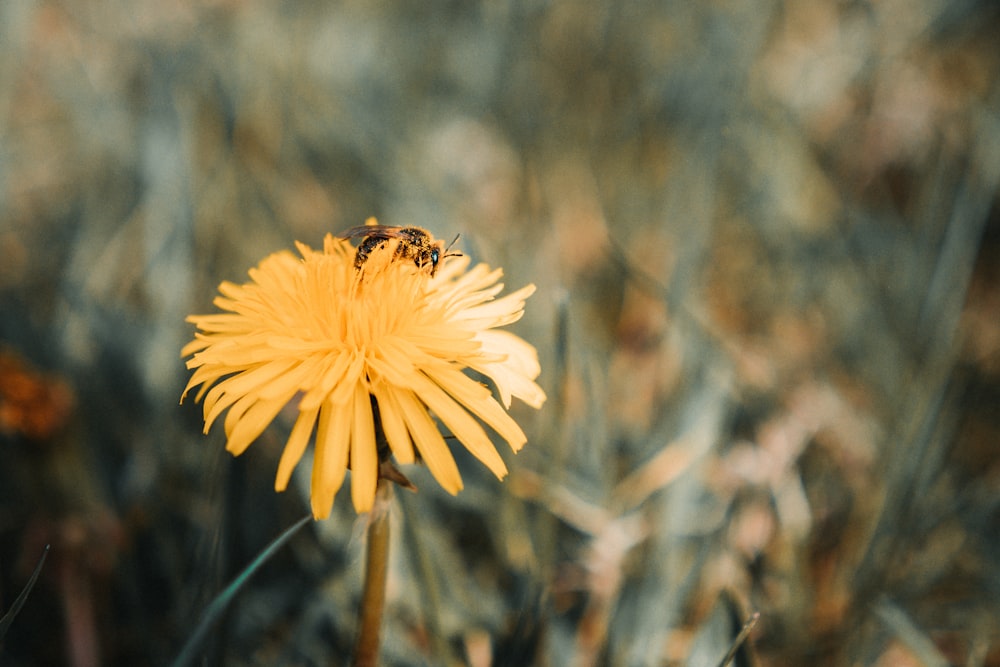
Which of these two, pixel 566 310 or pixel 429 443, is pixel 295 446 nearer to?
pixel 429 443

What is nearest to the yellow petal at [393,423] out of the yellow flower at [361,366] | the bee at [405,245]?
the yellow flower at [361,366]

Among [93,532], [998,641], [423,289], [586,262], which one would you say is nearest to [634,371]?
[586,262]

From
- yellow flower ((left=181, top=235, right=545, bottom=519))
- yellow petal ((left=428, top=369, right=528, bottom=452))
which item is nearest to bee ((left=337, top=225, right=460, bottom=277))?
yellow flower ((left=181, top=235, right=545, bottom=519))

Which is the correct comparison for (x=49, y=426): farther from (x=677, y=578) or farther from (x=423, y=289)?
(x=677, y=578)

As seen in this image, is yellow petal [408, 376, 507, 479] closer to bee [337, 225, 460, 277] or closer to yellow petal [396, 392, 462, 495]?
yellow petal [396, 392, 462, 495]

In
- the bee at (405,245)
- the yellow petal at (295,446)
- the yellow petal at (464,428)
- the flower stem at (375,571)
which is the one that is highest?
the bee at (405,245)

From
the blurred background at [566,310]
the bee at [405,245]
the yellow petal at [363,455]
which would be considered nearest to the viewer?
the yellow petal at [363,455]

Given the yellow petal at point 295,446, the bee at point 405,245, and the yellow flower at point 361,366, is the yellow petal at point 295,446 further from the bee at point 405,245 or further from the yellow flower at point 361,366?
the bee at point 405,245
